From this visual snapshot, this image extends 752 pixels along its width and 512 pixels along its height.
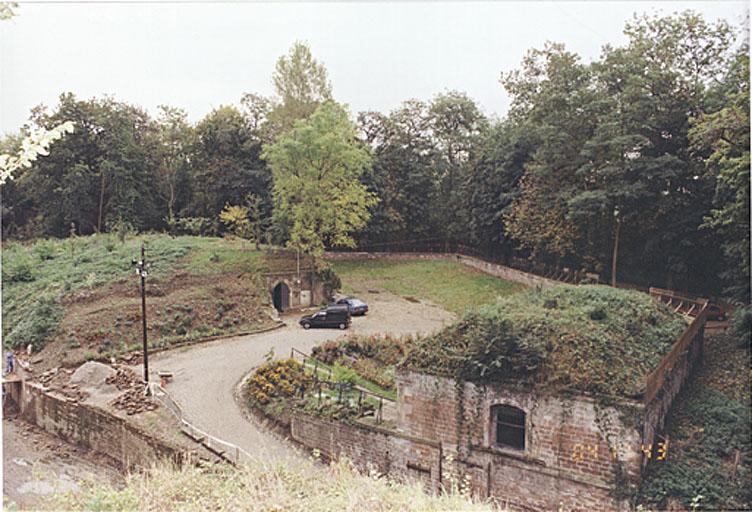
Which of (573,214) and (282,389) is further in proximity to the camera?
(573,214)

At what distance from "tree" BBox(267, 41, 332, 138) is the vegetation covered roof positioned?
2914 millimetres

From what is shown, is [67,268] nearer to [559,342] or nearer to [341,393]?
[341,393]

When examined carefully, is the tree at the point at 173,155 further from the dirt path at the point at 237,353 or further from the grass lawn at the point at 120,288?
the dirt path at the point at 237,353

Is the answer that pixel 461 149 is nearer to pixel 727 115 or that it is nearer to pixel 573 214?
pixel 573 214

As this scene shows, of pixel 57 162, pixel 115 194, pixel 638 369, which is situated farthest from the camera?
pixel 115 194

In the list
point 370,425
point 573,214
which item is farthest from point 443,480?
point 573,214

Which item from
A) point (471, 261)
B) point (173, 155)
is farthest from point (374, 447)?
point (173, 155)

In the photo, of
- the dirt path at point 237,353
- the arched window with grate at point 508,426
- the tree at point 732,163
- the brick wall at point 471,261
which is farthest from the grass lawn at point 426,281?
the tree at point 732,163

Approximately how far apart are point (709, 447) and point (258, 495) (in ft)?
13.4

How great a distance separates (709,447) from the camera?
197 inches

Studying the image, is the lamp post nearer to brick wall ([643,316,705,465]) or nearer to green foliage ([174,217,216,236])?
green foliage ([174,217,216,236])

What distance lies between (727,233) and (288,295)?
5.08m

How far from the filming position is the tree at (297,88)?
5.67 meters

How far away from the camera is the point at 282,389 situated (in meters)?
6.09
